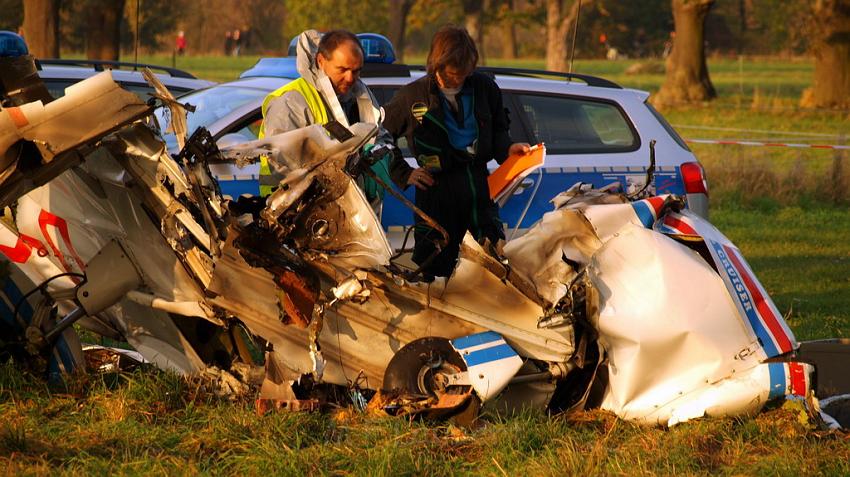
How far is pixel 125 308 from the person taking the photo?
5.30 metres

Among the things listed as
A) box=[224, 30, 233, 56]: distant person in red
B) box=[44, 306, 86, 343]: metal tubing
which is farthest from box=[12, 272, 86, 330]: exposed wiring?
box=[224, 30, 233, 56]: distant person in red

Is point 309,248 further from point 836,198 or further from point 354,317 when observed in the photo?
point 836,198

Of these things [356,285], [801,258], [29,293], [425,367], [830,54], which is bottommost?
[801,258]

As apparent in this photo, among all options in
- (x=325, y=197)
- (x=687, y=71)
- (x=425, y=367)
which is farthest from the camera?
(x=687, y=71)

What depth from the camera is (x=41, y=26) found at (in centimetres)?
1977

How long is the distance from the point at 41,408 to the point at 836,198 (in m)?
11.7

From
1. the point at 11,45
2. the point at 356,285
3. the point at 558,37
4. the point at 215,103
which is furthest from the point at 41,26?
the point at 558,37

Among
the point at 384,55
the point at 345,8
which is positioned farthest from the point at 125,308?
the point at 345,8

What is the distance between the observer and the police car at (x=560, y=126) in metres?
8.06

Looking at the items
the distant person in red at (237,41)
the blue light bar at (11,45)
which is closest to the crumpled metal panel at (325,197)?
the blue light bar at (11,45)

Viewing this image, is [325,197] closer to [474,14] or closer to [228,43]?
[474,14]

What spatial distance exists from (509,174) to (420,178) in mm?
439

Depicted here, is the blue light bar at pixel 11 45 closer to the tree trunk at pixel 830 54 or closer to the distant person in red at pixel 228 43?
the tree trunk at pixel 830 54

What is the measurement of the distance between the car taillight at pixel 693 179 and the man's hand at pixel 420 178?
3126 millimetres
